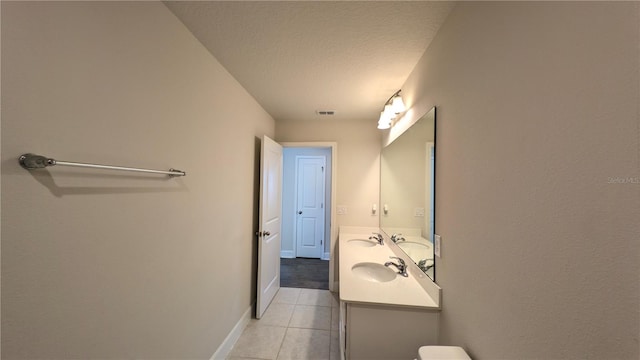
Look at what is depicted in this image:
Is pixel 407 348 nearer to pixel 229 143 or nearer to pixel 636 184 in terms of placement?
pixel 636 184

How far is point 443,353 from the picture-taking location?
942 millimetres

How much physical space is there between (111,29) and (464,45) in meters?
1.51

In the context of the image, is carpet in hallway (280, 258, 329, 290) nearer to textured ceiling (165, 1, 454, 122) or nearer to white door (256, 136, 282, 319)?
white door (256, 136, 282, 319)

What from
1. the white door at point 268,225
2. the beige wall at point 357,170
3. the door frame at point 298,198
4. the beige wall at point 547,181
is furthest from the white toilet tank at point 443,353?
the door frame at point 298,198

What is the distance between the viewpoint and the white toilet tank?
919mm

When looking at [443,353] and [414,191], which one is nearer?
[443,353]

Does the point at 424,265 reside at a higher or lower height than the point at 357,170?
lower

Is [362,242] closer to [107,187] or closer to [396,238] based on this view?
[396,238]

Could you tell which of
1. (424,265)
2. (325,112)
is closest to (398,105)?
(325,112)

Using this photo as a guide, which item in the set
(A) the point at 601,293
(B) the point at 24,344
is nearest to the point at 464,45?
(A) the point at 601,293

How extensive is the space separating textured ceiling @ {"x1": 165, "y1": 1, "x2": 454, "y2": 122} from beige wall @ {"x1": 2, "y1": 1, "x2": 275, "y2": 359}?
0.71 feet

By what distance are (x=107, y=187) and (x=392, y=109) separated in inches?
79.5

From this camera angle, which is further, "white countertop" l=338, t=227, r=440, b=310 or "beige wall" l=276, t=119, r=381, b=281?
"beige wall" l=276, t=119, r=381, b=281

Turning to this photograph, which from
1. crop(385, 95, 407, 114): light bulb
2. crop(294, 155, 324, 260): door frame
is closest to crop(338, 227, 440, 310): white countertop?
crop(385, 95, 407, 114): light bulb
